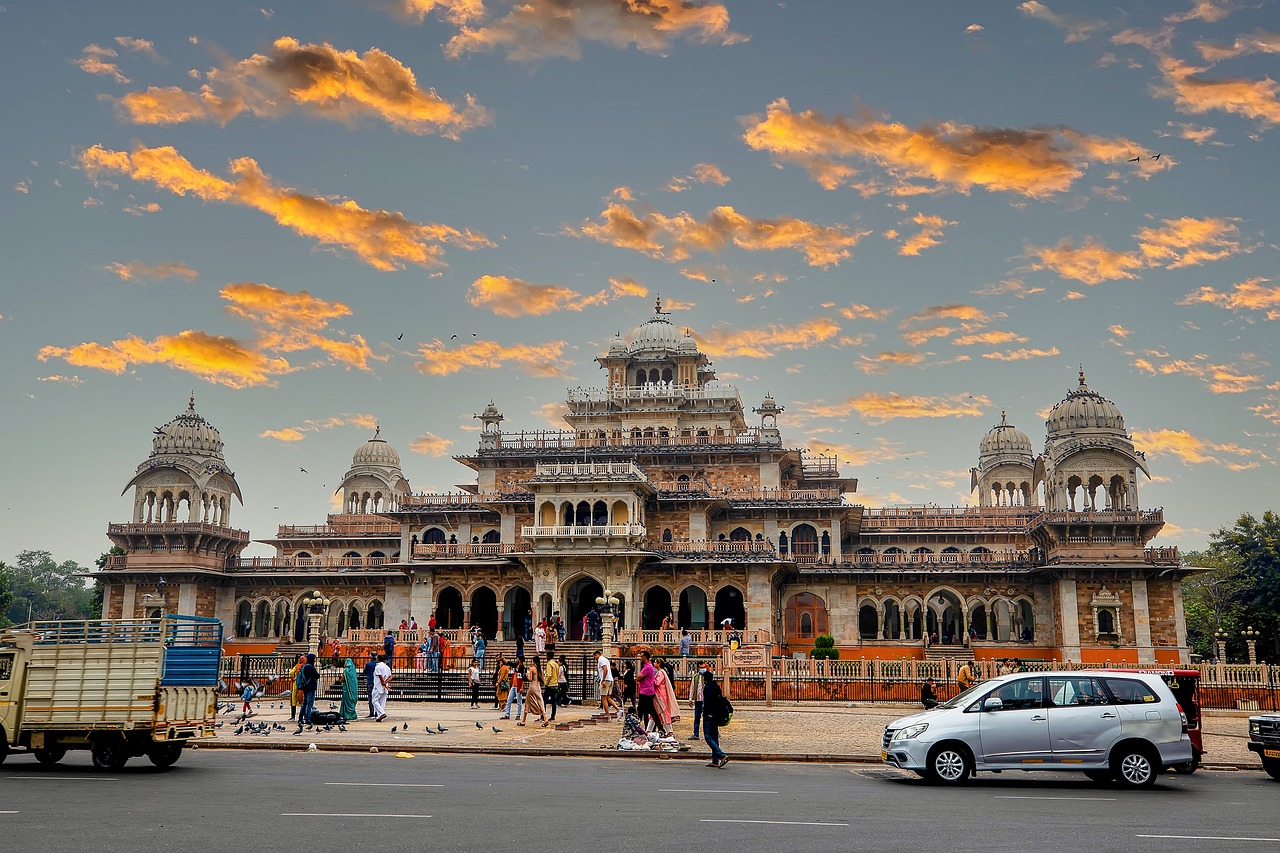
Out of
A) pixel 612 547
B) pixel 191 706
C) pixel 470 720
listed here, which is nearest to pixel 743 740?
pixel 470 720

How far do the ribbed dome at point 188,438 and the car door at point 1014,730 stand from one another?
54213mm

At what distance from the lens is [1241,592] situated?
63.0 meters

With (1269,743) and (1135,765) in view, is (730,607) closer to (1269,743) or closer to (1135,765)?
(1269,743)

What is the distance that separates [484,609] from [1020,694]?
141ft

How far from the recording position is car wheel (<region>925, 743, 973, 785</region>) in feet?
56.2

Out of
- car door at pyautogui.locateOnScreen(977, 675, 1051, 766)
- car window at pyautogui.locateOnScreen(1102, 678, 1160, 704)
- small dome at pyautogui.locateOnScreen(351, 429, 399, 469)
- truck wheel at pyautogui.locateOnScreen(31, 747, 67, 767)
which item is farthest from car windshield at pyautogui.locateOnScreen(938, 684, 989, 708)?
small dome at pyautogui.locateOnScreen(351, 429, 399, 469)

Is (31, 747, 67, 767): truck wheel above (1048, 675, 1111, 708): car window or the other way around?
the other way around

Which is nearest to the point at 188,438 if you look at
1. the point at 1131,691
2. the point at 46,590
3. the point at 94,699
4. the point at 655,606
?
the point at 655,606

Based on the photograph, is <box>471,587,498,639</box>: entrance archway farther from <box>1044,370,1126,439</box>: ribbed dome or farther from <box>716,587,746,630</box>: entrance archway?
<box>1044,370,1126,439</box>: ribbed dome

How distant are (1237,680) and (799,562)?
2386 cm

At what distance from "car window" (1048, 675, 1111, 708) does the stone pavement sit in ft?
14.2

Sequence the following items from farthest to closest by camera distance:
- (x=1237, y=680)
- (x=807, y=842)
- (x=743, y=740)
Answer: (x=1237, y=680), (x=743, y=740), (x=807, y=842)

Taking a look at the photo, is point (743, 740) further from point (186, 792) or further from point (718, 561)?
point (718, 561)

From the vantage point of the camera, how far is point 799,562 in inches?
2196
